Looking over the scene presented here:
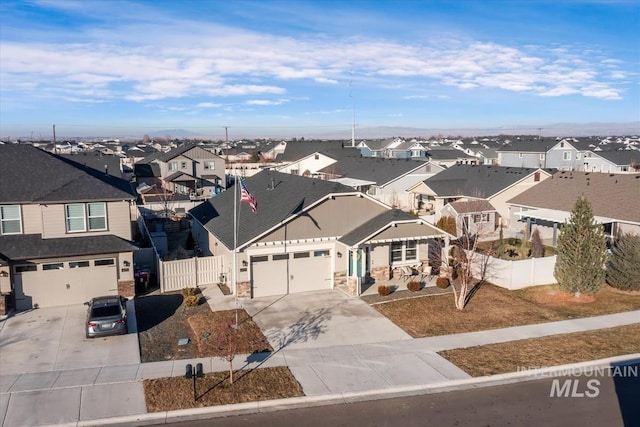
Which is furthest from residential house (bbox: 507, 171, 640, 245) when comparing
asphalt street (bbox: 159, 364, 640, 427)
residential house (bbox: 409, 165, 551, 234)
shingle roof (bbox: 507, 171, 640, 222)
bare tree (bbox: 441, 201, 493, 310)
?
asphalt street (bbox: 159, 364, 640, 427)

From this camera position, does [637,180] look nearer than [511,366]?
No

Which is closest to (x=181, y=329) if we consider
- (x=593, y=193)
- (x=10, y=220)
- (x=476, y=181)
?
(x=10, y=220)

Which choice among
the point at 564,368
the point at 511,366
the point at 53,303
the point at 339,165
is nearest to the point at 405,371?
the point at 511,366

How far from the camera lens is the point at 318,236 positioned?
2555cm

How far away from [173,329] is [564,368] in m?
14.0

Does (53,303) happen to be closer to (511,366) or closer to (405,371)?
(405,371)

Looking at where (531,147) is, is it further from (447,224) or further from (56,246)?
(56,246)

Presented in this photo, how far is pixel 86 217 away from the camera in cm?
2416

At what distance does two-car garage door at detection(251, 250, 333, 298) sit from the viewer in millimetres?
24594

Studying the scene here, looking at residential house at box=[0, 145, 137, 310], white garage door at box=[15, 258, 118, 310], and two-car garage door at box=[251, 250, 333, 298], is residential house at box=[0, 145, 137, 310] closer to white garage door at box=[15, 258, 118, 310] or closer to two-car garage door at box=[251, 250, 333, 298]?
white garage door at box=[15, 258, 118, 310]

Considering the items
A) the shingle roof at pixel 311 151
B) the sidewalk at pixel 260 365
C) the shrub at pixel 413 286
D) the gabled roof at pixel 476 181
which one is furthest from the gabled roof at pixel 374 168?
the sidewalk at pixel 260 365

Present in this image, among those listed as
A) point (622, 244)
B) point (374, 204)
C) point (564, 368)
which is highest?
point (374, 204)

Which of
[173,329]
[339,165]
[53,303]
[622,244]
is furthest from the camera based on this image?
[339,165]

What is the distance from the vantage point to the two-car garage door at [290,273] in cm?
2459
